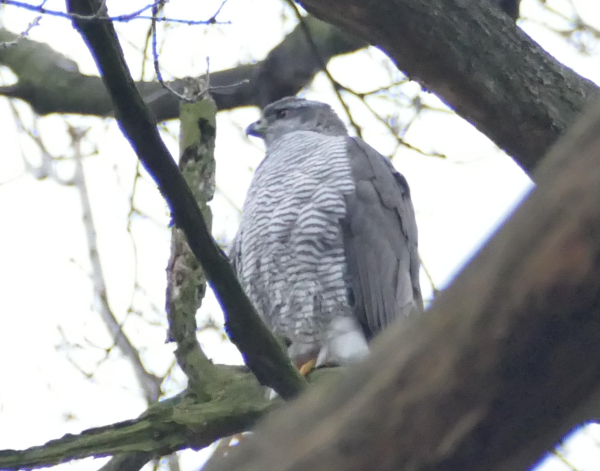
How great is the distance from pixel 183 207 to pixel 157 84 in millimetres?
2952

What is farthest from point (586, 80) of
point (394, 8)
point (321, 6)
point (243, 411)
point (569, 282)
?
point (569, 282)

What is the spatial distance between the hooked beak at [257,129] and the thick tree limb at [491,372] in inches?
182

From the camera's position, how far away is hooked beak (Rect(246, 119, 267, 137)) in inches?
222

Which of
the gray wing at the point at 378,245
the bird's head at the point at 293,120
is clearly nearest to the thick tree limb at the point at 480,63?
the gray wing at the point at 378,245

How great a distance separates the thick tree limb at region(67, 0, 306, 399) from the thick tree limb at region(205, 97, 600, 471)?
133 cm

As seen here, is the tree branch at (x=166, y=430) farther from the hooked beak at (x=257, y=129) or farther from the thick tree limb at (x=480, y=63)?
the hooked beak at (x=257, y=129)

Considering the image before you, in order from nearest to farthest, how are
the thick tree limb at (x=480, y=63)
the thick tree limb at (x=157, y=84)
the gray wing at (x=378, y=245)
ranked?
the thick tree limb at (x=480, y=63) < the gray wing at (x=378, y=245) < the thick tree limb at (x=157, y=84)

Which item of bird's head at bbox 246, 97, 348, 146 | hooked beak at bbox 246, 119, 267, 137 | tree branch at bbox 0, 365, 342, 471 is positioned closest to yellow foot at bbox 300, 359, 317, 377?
tree branch at bbox 0, 365, 342, 471

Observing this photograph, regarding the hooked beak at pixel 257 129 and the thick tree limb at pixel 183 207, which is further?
the hooked beak at pixel 257 129

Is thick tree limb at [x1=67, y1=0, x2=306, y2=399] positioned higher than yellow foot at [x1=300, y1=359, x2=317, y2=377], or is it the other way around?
thick tree limb at [x1=67, y1=0, x2=306, y2=399]

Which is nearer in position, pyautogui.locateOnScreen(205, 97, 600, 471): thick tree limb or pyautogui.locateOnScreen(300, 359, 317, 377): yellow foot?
pyautogui.locateOnScreen(205, 97, 600, 471): thick tree limb

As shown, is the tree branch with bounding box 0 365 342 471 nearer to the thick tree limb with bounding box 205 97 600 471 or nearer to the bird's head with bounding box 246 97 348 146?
the thick tree limb with bounding box 205 97 600 471

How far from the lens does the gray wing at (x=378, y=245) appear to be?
421 cm

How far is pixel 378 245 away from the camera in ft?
14.2
